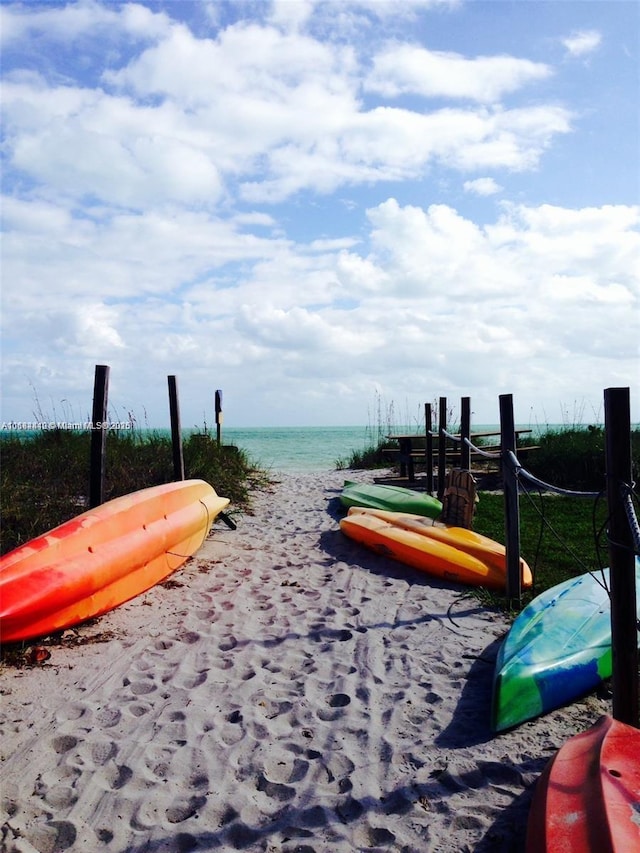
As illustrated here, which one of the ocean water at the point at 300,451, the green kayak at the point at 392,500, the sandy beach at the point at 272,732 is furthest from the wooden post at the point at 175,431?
the ocean water at the point at 300,451

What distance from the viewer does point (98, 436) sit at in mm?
5945

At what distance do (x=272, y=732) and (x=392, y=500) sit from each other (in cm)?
508

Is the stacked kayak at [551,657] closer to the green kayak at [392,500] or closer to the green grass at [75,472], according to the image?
the green kayak at [392,500]

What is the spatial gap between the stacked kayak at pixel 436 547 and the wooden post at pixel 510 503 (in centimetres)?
22

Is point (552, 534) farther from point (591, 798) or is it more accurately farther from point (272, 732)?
point (591, 798)

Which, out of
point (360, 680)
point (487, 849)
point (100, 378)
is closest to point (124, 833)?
point (487, 849)

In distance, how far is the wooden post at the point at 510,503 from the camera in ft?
15.3

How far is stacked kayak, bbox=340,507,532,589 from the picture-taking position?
17.2ft

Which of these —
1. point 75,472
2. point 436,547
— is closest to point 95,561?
point 436,547

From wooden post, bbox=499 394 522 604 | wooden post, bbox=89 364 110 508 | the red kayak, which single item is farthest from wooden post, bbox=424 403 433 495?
the red kayak

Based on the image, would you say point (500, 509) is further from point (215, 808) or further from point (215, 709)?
point (215, 808)

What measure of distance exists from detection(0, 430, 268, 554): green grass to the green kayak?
151 cm

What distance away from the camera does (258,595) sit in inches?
199

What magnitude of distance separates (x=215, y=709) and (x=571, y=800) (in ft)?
5.74
